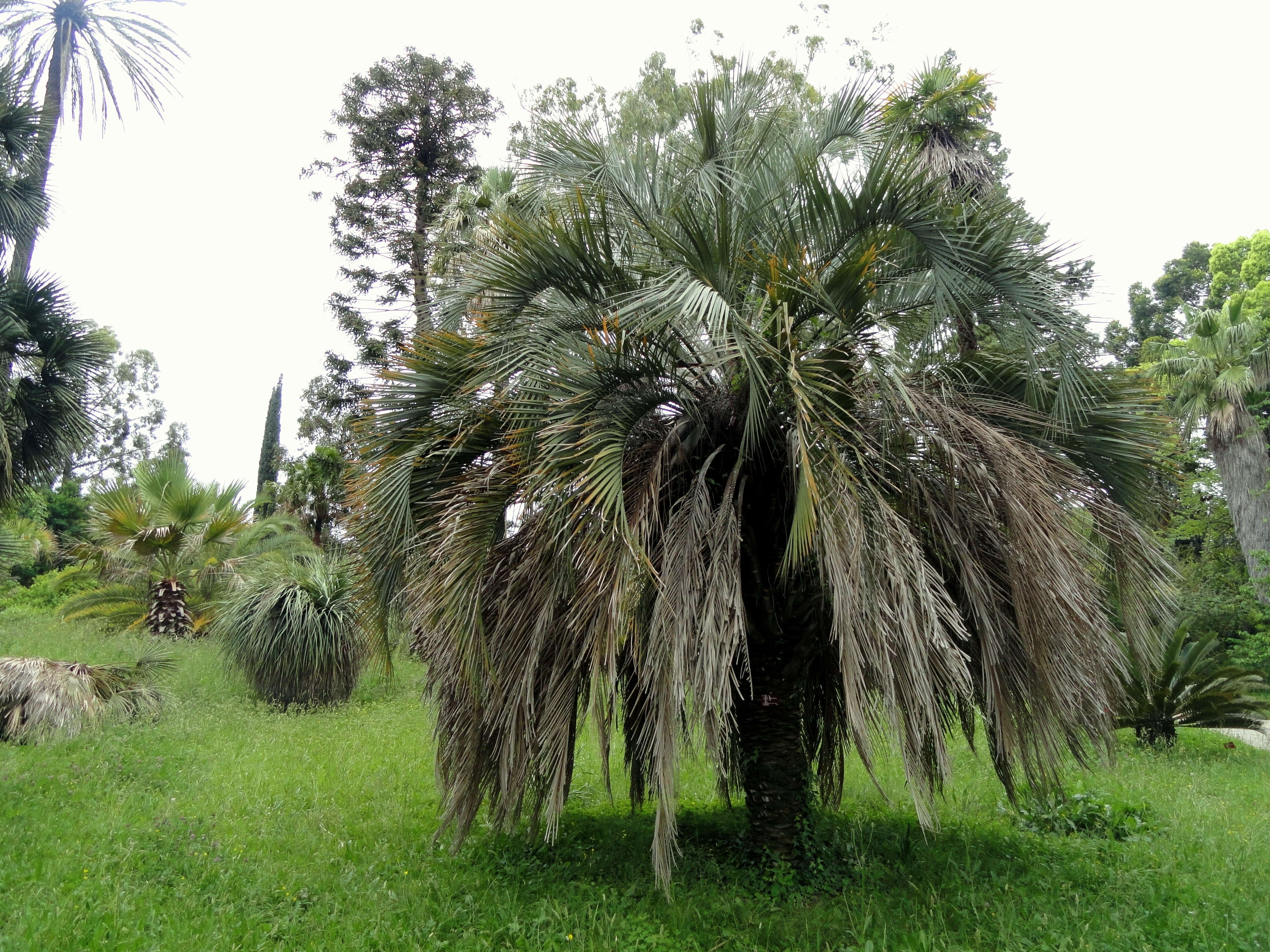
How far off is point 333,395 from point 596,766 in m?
15.3

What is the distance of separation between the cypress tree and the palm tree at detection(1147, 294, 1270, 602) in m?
28.3

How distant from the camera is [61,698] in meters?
8.30

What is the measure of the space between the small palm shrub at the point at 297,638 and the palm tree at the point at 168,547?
11.4ft

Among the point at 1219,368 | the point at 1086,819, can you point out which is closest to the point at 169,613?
the point at 1086,819

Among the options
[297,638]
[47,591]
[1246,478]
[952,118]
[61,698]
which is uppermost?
[952,118]

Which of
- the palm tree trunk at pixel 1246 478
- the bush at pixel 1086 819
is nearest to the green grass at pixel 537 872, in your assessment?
the bush at pixel 1086 819

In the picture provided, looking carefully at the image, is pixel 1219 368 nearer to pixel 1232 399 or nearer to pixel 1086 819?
pixel 1232 399

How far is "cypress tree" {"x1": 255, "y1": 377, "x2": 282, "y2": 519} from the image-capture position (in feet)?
108

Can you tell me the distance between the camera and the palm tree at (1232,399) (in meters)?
18.0

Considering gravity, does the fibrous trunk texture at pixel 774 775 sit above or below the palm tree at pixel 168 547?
below

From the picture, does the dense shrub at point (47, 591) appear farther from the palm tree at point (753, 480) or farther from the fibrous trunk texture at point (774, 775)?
the fibrous trunk texture at point (774, 775)

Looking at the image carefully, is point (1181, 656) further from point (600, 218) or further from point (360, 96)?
point (360, 96)

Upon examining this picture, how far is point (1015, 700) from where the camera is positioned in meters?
4.99

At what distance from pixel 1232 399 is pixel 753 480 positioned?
17.4 m
